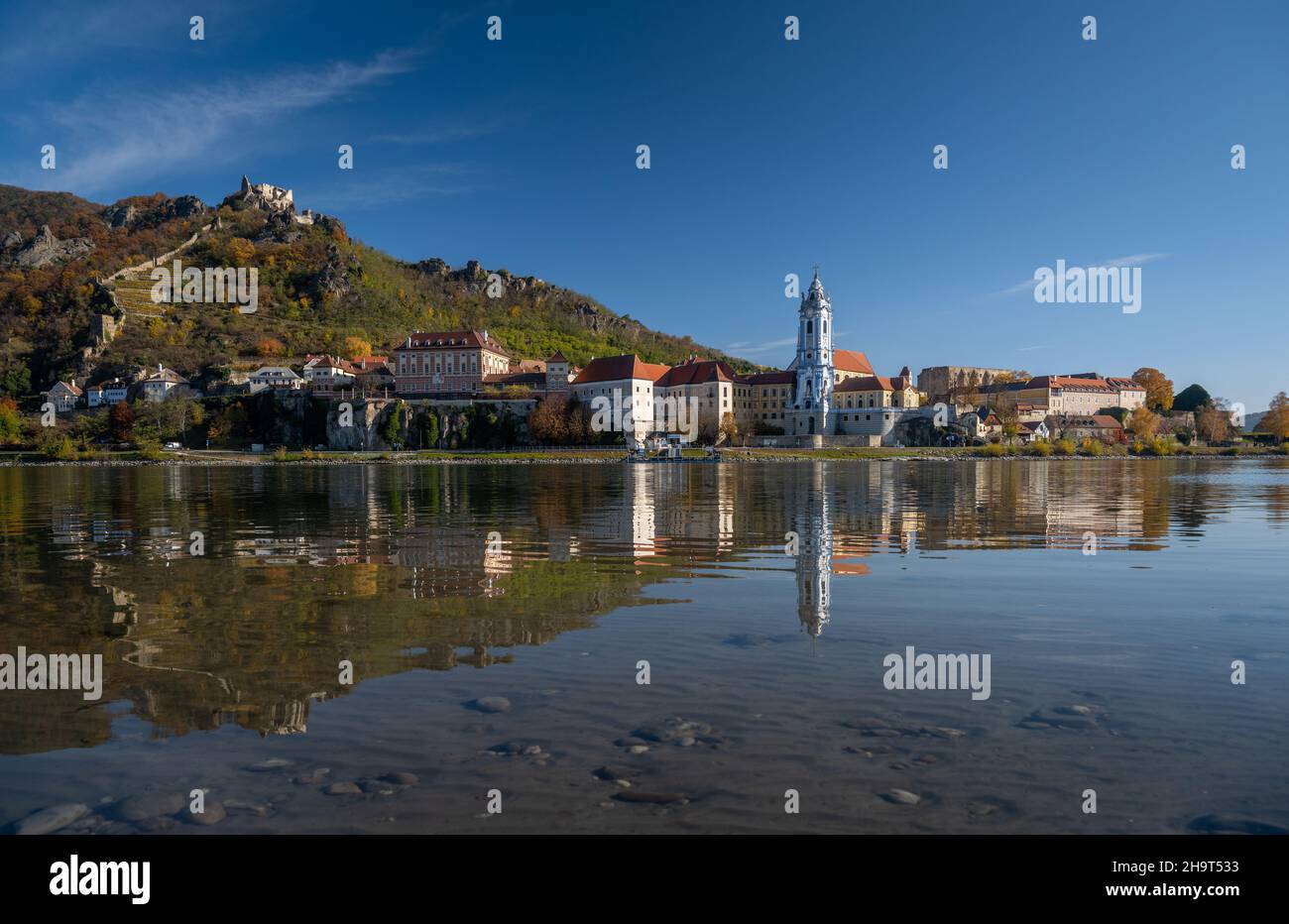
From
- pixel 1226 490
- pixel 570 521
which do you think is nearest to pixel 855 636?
pixel 570 521

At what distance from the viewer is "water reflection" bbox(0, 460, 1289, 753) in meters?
8.09

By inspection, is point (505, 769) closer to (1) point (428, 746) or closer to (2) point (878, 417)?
(1) point (428, 746)

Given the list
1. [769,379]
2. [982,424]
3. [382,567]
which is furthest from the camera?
[769,379]

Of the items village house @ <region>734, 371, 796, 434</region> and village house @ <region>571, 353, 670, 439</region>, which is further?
village house @ <region>734, 371, 796, 434</region>

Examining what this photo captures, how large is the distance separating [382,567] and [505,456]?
260 feet

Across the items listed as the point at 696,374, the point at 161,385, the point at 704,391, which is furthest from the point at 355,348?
the point at 704,391

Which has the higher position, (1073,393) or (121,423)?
(1073,393)

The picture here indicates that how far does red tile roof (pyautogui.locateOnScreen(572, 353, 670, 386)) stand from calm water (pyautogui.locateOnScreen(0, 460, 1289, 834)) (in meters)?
100

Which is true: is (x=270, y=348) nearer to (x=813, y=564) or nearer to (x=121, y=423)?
(x=121, y=423)

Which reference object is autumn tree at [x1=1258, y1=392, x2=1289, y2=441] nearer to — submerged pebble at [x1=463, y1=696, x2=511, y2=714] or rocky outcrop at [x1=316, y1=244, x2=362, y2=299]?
submerged pebble at [x1=463, y1=696, x2=511, y2=714]

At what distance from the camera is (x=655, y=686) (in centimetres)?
769

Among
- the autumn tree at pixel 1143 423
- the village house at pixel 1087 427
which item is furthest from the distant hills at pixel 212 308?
the autumn tree at pixel 1143 423

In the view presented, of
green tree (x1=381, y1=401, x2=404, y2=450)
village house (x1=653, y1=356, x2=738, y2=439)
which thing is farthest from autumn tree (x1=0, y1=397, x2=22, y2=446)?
village house (x1=653, y1=356, x2=738, y2=439)

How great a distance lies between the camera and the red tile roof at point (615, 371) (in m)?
118
